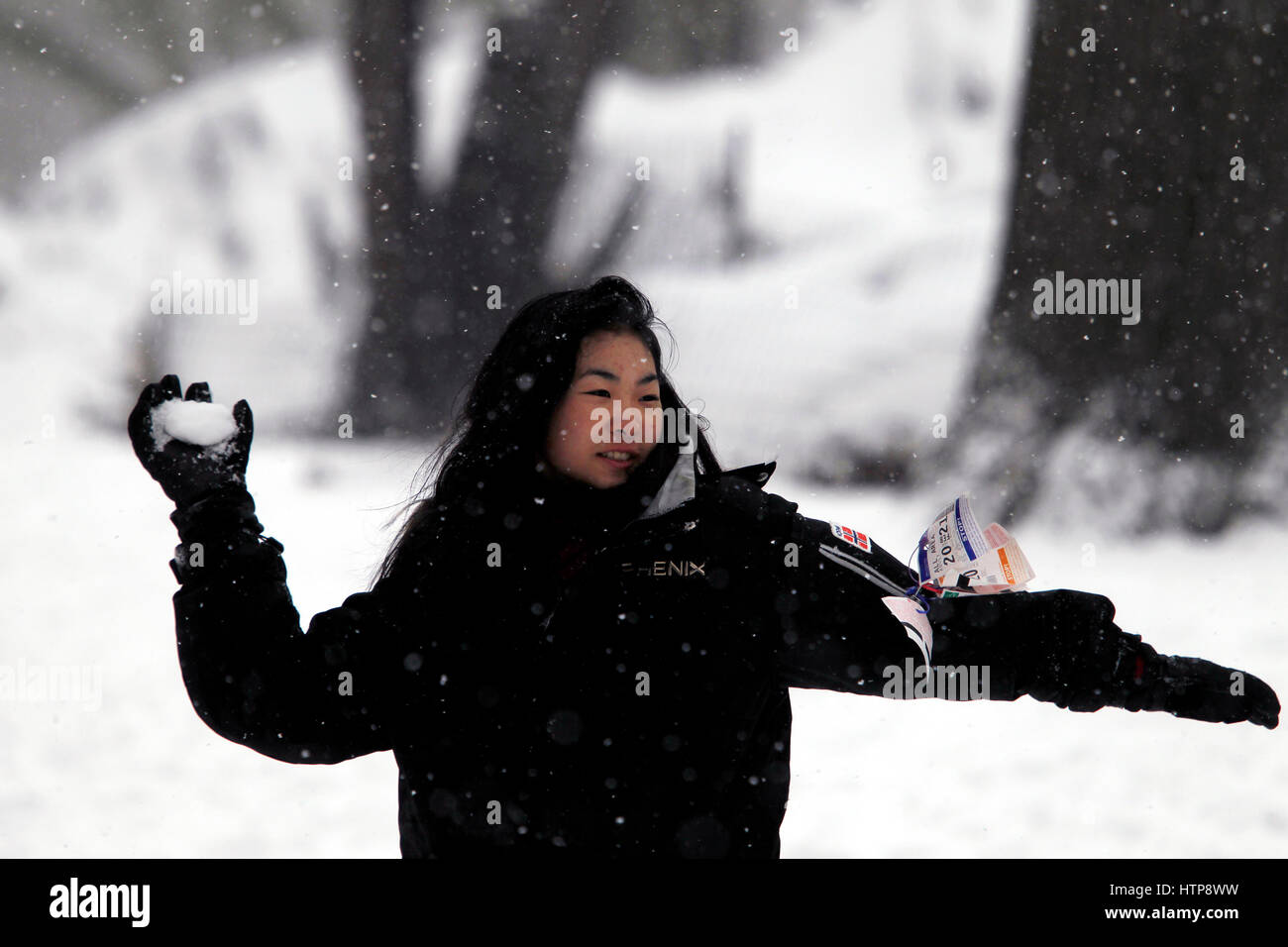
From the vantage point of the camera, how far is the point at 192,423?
155 centimetres

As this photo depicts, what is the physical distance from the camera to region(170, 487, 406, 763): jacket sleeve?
1.43m

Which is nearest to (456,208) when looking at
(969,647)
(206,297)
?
(206,297)

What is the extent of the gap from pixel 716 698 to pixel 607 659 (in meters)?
0.17

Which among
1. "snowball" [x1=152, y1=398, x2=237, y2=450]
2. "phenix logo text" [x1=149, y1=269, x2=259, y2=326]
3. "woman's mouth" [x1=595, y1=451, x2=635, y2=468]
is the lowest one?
"woman's mouth" [x1=595, y1=451, x2=635, y2=468]

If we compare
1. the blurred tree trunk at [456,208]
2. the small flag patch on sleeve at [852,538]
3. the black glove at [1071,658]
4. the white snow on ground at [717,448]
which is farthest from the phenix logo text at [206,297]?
the black glove at [1071,658]

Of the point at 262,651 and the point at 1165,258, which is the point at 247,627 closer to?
the point at 262,651

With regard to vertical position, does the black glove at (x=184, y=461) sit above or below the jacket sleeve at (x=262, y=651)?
above

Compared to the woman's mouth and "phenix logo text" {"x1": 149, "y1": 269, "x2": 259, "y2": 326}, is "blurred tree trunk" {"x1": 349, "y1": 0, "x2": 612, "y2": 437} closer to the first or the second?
Result: "phenix logo text" {"x1": 149, "y1": 269, "x2": 259, "y2": 326}

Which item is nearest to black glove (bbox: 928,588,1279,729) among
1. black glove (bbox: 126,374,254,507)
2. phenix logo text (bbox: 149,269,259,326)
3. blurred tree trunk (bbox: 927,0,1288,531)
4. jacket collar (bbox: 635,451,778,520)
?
jacket collar (bbox: 635,451,778,520)

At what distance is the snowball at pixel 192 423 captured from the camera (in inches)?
60.7

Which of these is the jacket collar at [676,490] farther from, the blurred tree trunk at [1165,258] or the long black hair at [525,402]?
the blurred tree trunk at [1165,258]

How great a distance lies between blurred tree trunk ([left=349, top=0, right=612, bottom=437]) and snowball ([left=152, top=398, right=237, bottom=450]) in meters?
4.83

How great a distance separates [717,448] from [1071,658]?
4373 millimetres

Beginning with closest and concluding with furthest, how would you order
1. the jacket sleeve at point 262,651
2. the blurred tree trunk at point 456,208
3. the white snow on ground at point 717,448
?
the jacket sleeve at point 262,651
the white snow on ground at point 717,448
the blurred tree trunk at point 456,208
